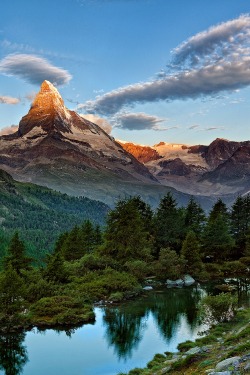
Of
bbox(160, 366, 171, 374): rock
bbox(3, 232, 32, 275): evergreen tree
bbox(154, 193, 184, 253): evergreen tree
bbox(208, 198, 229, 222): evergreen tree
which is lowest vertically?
bbox(160, 366, 171, 374): rock

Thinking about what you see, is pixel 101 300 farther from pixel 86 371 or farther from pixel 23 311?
pixel 86 371

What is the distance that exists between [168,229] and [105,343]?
2250 inches

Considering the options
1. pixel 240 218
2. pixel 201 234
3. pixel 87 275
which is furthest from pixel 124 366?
pixel 240 218

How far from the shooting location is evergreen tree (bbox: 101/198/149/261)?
288 ft

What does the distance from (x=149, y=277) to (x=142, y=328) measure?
34.7 m

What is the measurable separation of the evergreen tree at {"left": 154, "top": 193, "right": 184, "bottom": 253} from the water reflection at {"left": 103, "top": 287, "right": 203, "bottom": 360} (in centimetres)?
2774

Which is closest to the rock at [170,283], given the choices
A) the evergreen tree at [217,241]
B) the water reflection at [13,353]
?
the evergreen tree at [217,241]

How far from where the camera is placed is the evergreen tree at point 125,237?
8769 cm

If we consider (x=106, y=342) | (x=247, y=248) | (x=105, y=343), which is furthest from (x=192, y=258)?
(x=105, y=343)

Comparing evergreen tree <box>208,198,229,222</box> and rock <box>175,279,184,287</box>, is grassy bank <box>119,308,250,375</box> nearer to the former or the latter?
rock <box>175,279,184,287</box>

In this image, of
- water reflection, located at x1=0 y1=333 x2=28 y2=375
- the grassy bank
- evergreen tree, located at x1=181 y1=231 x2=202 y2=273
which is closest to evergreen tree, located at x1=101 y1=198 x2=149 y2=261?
evergreen tree, located at x1=181 y1=231 x2=202 y2=273

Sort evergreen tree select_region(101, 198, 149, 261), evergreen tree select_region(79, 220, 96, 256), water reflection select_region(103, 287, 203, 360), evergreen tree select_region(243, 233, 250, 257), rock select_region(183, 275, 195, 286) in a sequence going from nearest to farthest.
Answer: water reflection select_region(103, 287, 203, 360)
rock select_region(183, 275, 195, 286)
evergreen tree select_region(101, 198, 149, 261)
evergreen tree select_region(243, 233, 250, 257)
evergreen tree select_region(79, 220, 96, 256)

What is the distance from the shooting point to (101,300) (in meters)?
66.9

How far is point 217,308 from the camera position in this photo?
47.0 m
